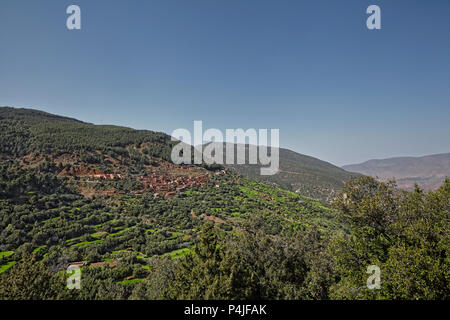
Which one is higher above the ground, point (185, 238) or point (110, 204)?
point (110, 204)

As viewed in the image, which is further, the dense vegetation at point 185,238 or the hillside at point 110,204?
the hillside at point 110,204

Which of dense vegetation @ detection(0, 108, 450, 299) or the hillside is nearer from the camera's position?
dense vegetation @ detection(0, 108, 450, 299)

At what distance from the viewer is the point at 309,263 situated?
20609mm

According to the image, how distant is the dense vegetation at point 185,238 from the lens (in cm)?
1268

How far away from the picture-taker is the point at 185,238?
4028 cm

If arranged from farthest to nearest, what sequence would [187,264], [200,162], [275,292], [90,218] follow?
[200,162] → [90,218] → [275,292] → [187,264]

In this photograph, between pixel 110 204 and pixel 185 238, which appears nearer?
pixel 185 238

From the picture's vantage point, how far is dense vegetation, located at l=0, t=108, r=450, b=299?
12.7m
